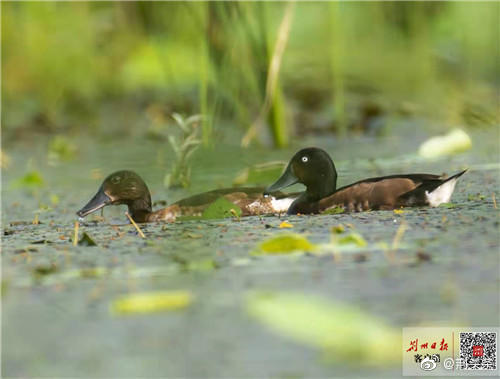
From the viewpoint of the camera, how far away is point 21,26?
30.2 ft

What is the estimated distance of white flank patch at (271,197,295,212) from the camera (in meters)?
4.03

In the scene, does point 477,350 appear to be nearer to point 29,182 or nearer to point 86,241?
point 86,241

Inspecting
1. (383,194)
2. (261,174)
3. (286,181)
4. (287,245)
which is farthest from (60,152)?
(287,245)

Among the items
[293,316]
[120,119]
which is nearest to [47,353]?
[293,316]

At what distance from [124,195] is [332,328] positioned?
2512mm

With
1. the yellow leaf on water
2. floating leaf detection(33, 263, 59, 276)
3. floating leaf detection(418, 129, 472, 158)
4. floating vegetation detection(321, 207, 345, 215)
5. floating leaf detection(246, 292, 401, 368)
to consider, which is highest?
floating leaf detection(418, 129, 472, 158)

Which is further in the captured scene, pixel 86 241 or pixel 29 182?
pixel 29 182

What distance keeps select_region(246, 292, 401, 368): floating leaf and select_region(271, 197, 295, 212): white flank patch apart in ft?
5.98

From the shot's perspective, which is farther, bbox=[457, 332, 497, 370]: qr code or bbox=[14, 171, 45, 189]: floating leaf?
bbox=[14, 171, 45, 189]: floating leaf

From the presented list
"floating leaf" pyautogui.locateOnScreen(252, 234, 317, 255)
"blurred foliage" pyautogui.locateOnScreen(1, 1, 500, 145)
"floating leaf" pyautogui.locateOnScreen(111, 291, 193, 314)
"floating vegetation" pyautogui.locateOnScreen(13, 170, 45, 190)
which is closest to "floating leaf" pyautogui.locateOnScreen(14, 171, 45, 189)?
"floating vegetation" pyautogui.locateOnScreen(13, 170, 45, 190)

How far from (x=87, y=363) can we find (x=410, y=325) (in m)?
0.63

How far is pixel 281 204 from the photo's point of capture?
4059mm

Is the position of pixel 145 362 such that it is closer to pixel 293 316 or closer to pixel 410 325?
pixel 293 316

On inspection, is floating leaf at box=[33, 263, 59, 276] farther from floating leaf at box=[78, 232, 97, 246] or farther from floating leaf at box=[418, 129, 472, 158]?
floating leaf at box=[418, 129, 472, 158]
